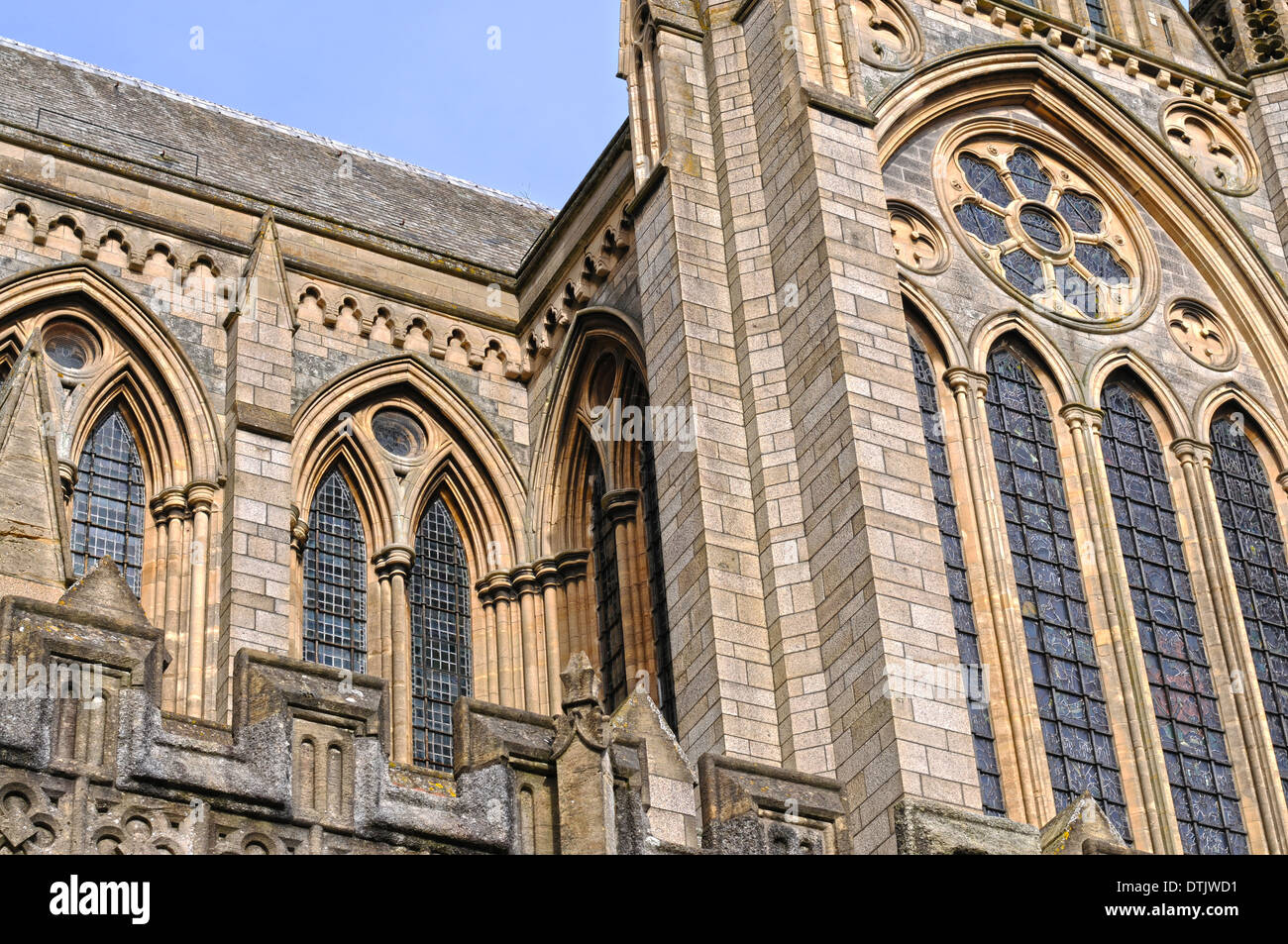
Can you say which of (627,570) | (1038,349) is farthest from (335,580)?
(1038,349)

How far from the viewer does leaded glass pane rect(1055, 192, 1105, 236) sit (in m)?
28.9

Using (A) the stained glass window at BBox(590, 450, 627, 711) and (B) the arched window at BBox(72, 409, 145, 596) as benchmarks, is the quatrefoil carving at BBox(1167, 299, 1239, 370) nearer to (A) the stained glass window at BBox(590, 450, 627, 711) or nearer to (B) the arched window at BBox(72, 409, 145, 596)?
(A) the stained glass window at BBox(590, 450, 627, 711)

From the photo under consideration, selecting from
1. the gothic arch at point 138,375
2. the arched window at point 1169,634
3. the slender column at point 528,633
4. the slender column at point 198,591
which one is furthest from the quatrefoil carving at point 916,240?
the slender column at point 198,591

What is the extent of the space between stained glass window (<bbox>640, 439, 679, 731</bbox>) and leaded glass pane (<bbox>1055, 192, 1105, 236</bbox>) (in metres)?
5.92

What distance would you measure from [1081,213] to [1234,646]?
599 centimetres

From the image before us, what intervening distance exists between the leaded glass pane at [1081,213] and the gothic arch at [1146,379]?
2046 mm

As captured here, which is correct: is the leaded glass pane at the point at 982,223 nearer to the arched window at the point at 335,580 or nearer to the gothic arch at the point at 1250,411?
the gothic arch at the point at 1250,411

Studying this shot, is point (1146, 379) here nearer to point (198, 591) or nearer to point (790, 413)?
point (790, 413)

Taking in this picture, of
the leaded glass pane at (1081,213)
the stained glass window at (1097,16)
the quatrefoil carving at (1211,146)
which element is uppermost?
the stained glass window at (1097,16)

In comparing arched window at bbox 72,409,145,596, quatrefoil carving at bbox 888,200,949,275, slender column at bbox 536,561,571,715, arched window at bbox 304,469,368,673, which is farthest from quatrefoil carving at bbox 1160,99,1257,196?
arched window at bbox 72,409,145,596

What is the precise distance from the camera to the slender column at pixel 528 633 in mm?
27406
